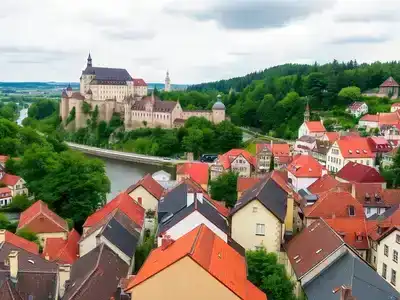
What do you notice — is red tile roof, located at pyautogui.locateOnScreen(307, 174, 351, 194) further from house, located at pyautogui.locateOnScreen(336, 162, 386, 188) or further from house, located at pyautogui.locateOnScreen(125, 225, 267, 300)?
house, located at pyautogui.locateOnScreen(125, 225, 267, 300)

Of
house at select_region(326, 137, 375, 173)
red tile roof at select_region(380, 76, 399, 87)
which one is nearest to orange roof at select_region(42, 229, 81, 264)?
house at select_region(326, 137, 375, 173)

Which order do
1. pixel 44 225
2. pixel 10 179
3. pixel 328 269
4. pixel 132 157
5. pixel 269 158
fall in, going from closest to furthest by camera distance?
pixel 328 269, pixel 44 225, pixel 10 179, pixel 269 158, pixel 132 157

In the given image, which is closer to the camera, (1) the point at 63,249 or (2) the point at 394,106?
(1) the point at 63,249

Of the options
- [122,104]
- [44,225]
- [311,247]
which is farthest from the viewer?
[122,104]

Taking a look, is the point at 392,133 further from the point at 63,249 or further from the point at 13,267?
the point at 13,267

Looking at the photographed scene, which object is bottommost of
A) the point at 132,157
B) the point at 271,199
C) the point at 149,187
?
the point at 132,157

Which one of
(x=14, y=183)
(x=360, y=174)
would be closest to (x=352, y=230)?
(x=360, y=174)

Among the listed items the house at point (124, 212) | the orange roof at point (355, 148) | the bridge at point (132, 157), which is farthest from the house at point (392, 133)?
the house at point (124, 212)

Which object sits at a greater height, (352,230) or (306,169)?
(352,230)

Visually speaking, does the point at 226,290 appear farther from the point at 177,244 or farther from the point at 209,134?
the point at 209,134
